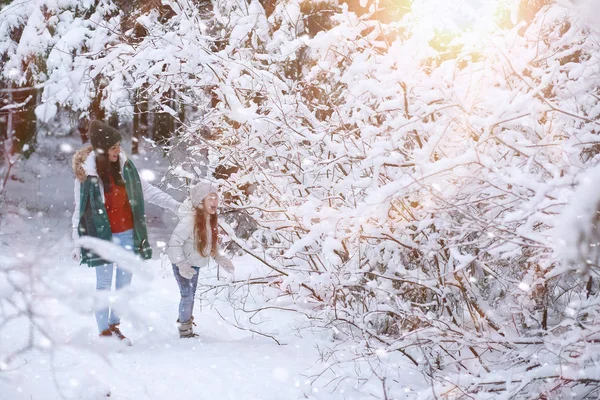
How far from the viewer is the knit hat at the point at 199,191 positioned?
13.7ft

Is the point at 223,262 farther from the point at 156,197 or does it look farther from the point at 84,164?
the point at 84,164

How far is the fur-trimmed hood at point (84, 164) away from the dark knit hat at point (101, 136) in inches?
3.7

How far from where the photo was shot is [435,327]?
275cm

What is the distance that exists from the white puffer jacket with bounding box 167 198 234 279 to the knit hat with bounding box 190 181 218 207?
10cm

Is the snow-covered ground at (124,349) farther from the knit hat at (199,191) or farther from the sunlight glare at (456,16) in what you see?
the sunlight glare at (456,16)

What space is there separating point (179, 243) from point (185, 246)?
6 cm

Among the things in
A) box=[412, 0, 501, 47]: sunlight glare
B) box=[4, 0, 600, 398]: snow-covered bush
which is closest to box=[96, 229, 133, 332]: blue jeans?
box=[4, 0, 600, 398]: snow-covered bush

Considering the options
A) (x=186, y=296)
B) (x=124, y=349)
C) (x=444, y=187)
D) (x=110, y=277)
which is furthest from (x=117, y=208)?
(x=444, y=187)

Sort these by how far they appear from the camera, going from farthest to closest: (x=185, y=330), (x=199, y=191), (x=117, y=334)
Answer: (x=185, y=330)
(x=199, y=191)
(x=117, y=334)

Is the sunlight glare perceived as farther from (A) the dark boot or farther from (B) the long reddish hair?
(A) the dark boot

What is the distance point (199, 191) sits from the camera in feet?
13.7

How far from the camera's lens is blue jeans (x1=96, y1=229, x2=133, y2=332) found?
3969mm

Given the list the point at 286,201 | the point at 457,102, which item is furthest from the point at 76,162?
the point at 457,102

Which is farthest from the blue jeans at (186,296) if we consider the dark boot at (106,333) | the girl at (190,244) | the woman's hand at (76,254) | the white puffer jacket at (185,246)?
the woman's hand at (76,254)
